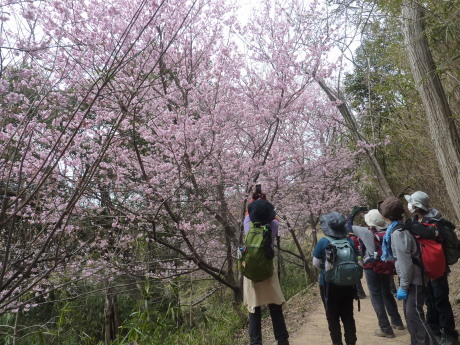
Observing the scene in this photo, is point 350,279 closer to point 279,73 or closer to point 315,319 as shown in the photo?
point 315,319

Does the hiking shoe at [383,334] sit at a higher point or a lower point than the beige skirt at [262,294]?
lower

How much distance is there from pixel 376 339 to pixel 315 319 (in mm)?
1367

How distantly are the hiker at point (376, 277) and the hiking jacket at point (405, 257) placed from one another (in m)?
0.74

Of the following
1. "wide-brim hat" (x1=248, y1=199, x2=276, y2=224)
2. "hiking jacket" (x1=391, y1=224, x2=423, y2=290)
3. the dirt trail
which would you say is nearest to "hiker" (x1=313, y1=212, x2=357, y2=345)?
"hiking jacket" (x1=391, y1=224, x2=423, y2=290)

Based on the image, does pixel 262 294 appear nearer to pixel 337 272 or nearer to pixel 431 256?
pixel 337 272

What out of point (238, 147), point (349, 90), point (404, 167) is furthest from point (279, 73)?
point (349, 90)

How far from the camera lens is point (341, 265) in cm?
294

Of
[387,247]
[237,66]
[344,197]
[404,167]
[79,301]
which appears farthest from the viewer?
[344,197]

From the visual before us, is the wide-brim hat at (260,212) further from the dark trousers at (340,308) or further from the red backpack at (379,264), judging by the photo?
the red backpack at (379,264)

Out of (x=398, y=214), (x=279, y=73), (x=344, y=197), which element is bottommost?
(x=398, y=214)

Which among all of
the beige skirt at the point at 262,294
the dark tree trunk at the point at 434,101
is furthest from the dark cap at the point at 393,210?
the dark tree trunk at the point at 434,101

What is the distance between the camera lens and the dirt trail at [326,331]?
372 cm

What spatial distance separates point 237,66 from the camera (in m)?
6.48

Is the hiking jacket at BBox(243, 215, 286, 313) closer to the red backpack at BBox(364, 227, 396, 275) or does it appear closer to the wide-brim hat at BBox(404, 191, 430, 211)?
the red backpack at BBox(364, 227, 396, 275)
